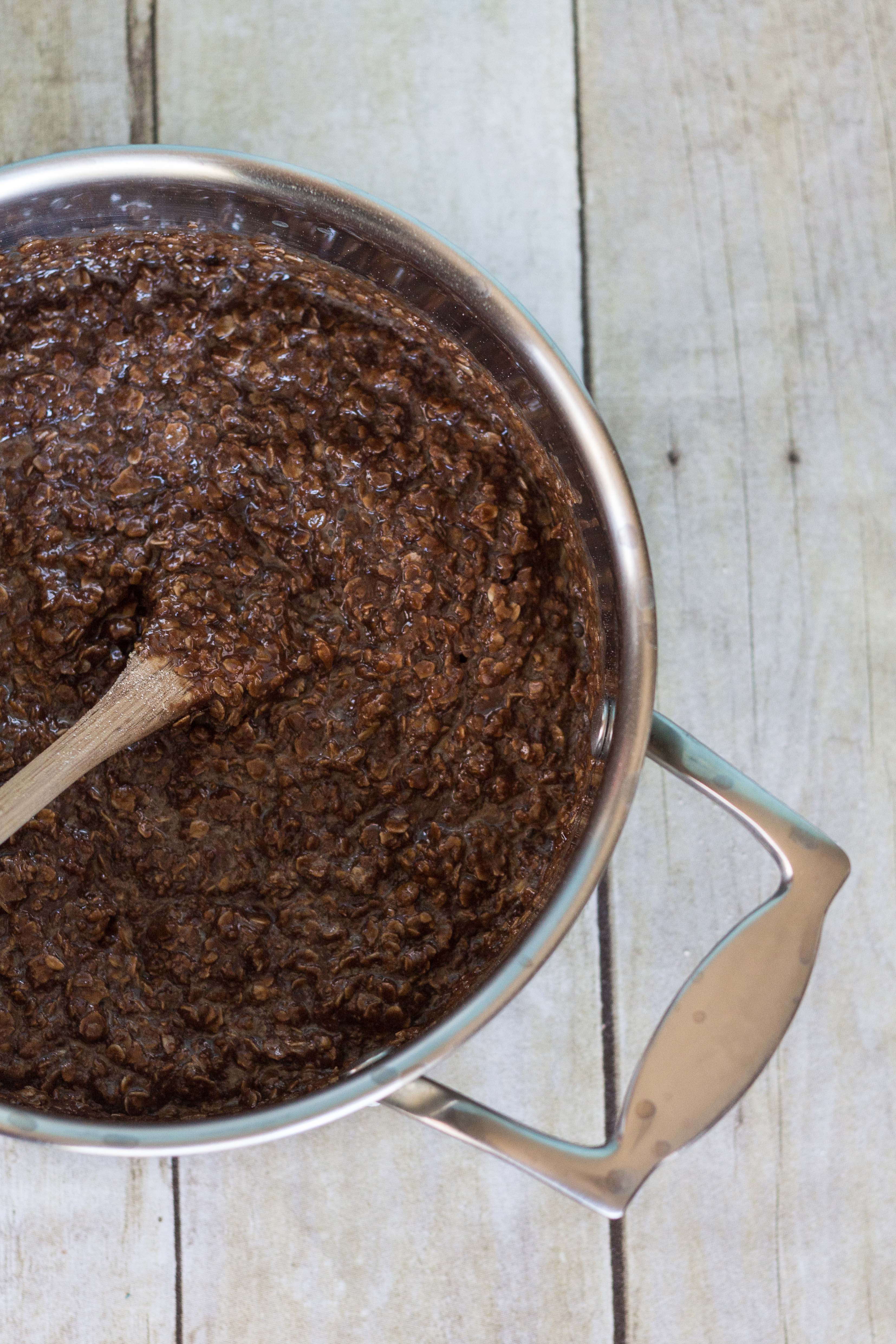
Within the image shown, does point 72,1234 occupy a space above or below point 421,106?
below

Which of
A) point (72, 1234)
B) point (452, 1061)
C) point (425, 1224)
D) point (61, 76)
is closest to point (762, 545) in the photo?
point (452, 1061)

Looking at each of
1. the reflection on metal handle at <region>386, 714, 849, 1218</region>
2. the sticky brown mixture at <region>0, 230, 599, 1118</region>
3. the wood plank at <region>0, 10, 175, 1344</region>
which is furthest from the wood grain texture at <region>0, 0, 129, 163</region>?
the reflection on metal handle at <region>386, 714, 849, 1218</region>

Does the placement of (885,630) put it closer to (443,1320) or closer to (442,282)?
(442,282)

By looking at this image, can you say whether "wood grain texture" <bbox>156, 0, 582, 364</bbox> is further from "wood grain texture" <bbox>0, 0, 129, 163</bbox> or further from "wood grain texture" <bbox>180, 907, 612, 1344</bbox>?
"wood grain texture" <bbox>180, 907, 612, 1344</bbox>

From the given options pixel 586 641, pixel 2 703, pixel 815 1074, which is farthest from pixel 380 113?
pixel 815 1074

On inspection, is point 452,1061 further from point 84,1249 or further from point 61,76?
point 61,76

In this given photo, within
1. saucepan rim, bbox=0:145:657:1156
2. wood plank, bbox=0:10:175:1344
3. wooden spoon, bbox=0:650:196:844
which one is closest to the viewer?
saucepan rim, bbox=0:145:657:1156
